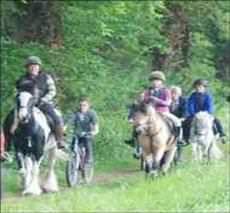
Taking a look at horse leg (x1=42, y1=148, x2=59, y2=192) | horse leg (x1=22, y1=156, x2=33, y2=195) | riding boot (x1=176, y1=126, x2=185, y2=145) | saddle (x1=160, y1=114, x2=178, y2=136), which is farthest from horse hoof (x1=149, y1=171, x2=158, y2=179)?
horse leg (x1=22, y1=156, x2=33, y2=195)

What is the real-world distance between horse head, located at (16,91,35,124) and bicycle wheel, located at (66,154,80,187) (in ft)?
7.41

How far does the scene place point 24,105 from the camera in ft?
48.4

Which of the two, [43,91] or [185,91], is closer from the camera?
[43,91]

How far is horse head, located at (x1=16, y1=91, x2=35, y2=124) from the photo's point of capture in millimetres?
14750

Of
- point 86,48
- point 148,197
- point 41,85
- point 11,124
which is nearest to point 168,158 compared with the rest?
point 41,85

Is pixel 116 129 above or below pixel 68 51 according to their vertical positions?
below

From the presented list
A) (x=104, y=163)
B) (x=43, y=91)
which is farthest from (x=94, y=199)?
(x=104, y=163)

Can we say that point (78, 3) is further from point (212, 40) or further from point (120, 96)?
point (212, 40)

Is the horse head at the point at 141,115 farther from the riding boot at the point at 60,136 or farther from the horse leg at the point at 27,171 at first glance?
the horse leg at the point at 27,171

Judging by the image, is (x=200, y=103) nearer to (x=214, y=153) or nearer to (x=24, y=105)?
(x=214, y=153)

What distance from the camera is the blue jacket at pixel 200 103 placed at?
1995cm

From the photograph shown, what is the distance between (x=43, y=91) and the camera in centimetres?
1529

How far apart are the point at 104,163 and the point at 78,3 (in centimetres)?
398

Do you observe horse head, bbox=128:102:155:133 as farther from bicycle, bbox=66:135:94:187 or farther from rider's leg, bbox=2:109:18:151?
rider's leg, bbox=2:109:18:151
